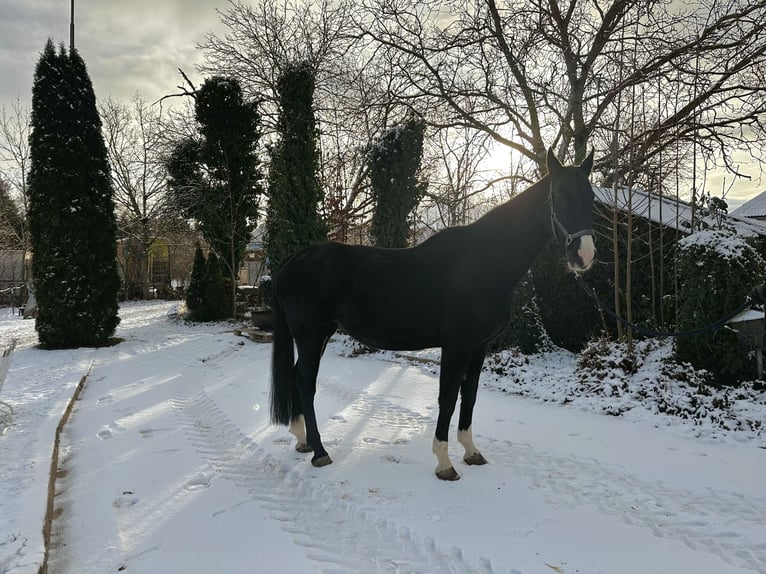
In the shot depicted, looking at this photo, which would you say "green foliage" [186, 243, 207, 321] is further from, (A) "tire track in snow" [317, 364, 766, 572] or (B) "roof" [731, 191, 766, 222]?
(B) "roof" [731, 191, 766, 222]

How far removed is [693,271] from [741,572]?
4198 mm

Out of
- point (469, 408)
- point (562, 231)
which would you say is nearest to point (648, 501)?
point (469, 408)

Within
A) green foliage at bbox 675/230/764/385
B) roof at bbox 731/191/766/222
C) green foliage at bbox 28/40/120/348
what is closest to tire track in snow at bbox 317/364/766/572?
green foliage at bbox 675/230/764/385

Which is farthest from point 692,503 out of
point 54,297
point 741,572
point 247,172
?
point 247,172

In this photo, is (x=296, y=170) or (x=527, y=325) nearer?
(x=527, y=325)

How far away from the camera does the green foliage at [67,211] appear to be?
9750mm

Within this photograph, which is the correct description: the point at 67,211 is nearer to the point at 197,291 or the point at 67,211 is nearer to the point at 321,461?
the point at 197,291

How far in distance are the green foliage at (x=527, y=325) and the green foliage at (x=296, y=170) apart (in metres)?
5.67

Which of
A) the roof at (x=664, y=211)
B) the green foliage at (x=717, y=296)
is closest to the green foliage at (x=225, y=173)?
the roof at (x=664, y=211)

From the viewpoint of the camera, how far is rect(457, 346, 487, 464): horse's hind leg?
359 cm

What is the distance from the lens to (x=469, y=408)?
11.8 feet

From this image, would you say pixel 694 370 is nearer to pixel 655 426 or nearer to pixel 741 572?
pixel 655 426

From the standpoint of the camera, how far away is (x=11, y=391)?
20.1ft

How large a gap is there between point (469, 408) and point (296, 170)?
9681mm
